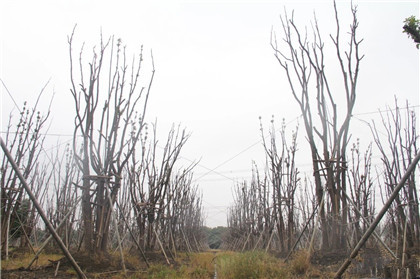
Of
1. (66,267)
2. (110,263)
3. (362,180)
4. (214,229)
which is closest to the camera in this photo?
(66,267)

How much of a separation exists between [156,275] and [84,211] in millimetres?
1680

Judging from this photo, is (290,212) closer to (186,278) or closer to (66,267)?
(186,278)

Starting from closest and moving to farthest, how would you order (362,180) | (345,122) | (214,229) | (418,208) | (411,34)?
(411,34)
(345,122)
(418,208)
(362,180)
(214,229)

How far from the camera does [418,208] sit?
23.1 ft

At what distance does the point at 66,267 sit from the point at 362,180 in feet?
26.5

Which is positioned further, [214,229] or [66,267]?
[214,229]

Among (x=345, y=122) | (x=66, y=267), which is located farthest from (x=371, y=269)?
(x=66, y=267)

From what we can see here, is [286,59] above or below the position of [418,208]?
above

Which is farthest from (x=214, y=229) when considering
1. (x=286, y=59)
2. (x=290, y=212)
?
(x=286, y=59)

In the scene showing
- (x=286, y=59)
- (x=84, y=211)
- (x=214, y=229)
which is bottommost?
(x=214, y=229)

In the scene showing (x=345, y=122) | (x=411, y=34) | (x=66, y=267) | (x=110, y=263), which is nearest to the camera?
(x=411, y=34)

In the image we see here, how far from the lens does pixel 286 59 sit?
706 cm

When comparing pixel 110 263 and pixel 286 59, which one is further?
pixel 286 59

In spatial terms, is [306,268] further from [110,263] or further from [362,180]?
[362,180]
